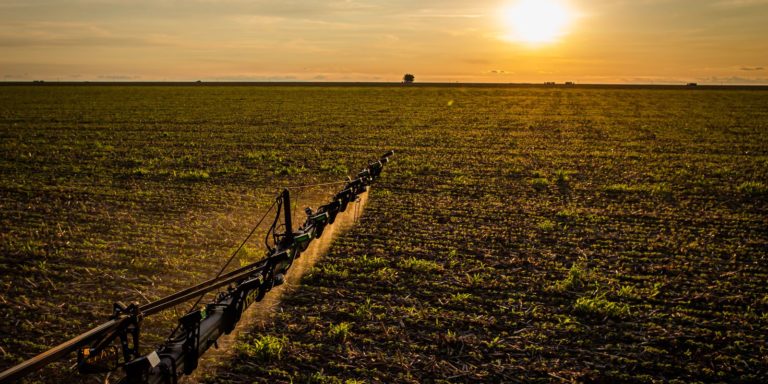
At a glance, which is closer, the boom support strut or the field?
the boom support strut

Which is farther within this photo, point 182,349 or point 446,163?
point 446,163

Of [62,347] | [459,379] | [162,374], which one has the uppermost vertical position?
[62,347]

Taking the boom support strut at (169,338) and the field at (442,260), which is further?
the field at (442,260)

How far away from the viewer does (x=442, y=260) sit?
7.96 meters

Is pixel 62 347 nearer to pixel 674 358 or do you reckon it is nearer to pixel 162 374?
pixel 162 374

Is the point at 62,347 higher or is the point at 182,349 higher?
the point at 62,347

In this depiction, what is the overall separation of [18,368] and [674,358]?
6055 millimetres

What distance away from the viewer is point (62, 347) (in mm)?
2934

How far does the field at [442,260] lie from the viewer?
17.5ft

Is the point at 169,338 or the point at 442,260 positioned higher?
the point at 169,338

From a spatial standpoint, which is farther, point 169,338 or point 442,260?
point 442,260

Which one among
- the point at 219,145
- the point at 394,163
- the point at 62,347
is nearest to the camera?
the point at 62,347

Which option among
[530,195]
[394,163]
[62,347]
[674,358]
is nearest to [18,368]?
[62,347]

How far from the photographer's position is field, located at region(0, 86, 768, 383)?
5.34m
